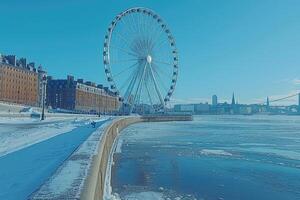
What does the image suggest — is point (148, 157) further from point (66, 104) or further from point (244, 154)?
point (66, 104)

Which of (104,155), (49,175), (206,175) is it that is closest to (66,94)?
(104,155)

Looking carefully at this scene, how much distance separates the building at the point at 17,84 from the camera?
297 ft

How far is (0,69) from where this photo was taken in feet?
289

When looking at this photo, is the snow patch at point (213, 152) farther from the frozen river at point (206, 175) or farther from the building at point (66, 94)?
the building at point (66, 94)

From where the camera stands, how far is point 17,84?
9775 centimetres

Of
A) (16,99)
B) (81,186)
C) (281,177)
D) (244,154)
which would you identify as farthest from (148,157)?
(16,99)

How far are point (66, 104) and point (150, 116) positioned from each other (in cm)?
4970

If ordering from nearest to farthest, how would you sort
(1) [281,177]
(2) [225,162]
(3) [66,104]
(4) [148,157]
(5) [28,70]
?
(1) [281,177] < (2) [225,162] < (4) [148,157] < (5) [28,70] < (3) [66,104]

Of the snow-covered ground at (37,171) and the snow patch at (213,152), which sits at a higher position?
the snow-covered ground at (37,171)

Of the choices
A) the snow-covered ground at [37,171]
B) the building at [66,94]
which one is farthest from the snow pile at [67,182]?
the building at [66,94]

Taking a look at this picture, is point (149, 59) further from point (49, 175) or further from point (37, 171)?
point (49, 175)

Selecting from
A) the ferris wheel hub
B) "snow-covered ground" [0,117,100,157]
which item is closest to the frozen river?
"snow-covered ground" [0,117,100,157]

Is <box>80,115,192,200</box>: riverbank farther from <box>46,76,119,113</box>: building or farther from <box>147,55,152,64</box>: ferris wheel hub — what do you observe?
<box>46,76,119,113</box>: building

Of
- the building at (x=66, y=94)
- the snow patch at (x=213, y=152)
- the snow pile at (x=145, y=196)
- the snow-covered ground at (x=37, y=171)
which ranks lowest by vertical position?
the snow pile at (x=145, y=196)
